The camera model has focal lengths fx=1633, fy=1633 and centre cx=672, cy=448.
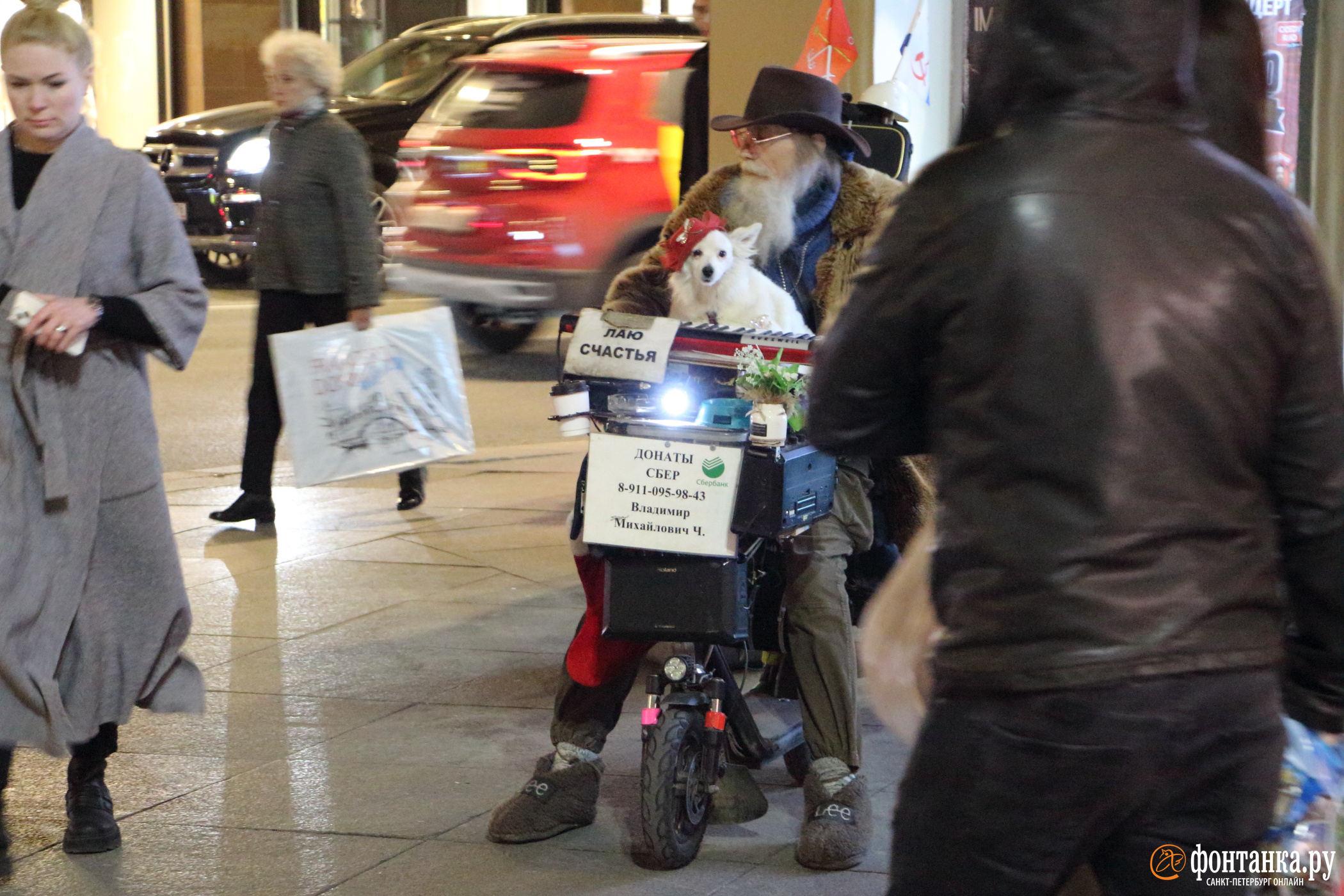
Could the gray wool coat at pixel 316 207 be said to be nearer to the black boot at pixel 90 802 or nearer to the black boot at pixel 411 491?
the black boot at pixel 411 491

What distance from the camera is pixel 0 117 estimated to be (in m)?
5.74

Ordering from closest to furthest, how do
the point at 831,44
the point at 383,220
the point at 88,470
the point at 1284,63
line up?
the point at 88,470 → the point at 1284,63 → the point at 831,44 → the point at 383,220

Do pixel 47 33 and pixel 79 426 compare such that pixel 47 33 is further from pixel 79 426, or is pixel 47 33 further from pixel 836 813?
pixel 836 813

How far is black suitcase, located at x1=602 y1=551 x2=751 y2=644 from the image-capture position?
3781 millimetres

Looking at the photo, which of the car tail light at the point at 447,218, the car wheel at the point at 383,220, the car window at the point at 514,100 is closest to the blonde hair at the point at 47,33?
the car tail light at the point at 447,218

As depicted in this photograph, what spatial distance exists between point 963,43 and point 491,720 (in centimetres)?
427

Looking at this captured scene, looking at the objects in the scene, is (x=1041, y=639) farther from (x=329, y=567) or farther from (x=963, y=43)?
(x=963, y=43)

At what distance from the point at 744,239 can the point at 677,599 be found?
105cm

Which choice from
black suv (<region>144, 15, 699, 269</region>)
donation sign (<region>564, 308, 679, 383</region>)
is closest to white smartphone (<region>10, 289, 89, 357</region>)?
donation sign (<region>564, 308, 679, 383</region>)

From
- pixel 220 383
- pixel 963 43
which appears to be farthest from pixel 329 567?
pixel 220 383

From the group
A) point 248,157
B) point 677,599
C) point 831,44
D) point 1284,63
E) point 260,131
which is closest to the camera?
point 677,599

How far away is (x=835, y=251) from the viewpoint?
14.5 ft

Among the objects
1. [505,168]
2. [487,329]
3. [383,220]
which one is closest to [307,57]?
[505,168]

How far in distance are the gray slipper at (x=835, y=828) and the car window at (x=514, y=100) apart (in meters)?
7.86
